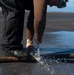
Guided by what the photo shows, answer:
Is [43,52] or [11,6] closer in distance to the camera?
[11,6]

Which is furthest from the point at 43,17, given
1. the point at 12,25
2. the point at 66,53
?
the point at 66,53

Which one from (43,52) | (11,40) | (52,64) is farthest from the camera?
(43,52)

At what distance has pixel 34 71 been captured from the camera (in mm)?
5277

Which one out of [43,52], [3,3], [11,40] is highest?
[3,3]

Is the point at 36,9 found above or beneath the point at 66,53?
above

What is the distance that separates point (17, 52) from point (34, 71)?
2.41 ft

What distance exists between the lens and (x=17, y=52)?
5934 mm

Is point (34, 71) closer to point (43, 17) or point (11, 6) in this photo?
point (43, 17)

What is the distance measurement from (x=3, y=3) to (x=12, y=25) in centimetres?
37

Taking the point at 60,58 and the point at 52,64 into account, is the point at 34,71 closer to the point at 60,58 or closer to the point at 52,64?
the point at 52,64

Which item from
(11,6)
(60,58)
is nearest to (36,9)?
(11,6)

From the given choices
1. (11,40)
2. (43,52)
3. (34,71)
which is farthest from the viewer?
(43,52)

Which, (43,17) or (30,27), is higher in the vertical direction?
(43,17)

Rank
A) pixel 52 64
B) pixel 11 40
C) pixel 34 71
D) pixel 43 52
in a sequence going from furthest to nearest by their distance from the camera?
pixel 43 52
pixel 11 40
pixel 52 64
pixel 34 71
